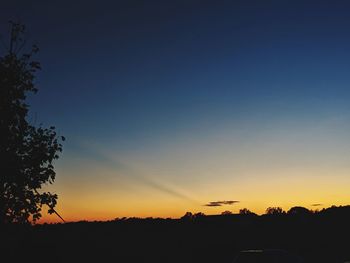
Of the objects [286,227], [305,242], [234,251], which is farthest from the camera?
[286,227]

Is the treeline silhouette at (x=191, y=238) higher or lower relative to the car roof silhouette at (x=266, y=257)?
higher

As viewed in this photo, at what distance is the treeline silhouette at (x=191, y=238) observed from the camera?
37.9m

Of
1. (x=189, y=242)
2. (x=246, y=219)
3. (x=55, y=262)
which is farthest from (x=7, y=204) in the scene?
(x=246, y=219)

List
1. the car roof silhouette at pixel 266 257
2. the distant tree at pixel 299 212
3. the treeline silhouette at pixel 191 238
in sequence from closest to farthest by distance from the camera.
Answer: the car roof silhouette at pixel 266 257, the treeline silhouette at pixel 191 238, the distant tree at pixel 299 212

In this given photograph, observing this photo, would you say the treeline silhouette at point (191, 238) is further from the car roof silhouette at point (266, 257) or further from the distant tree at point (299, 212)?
the car roof silhouette at point (266, 257)

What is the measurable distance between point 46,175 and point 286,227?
38.2 meters

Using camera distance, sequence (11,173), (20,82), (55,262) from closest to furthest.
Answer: (11,173)
(20,82)
(55,262)

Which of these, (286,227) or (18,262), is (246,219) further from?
(18,262)

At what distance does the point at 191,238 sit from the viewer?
47375 millimetres

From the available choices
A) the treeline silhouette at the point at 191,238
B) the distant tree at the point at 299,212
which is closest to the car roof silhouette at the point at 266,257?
the treeline silhouette at the point at 191,238

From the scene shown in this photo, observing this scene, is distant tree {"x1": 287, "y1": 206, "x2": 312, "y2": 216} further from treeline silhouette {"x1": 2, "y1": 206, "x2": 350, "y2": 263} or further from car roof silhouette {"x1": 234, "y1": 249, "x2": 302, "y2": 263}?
car roof silhouette {"x1": 234, "y1": 249, "x2": 302, "y2": 263}

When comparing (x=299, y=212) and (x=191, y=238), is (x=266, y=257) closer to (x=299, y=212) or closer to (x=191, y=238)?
(x=191, y=238)

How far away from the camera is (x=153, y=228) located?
2057 inches

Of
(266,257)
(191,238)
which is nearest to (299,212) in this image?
(191,238)
